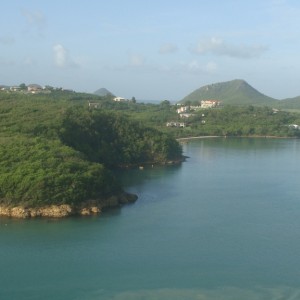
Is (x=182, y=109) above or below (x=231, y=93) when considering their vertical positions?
below

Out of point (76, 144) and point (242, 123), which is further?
point (242, 123)

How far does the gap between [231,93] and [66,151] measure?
71.3 meters

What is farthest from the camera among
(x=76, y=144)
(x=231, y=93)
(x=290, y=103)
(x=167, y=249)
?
(x=231, y=93)

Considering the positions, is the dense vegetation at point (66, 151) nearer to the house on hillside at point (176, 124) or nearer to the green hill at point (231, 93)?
the house on hillside at point (176, 124)

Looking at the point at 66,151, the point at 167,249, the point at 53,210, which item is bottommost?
the point at 167,249

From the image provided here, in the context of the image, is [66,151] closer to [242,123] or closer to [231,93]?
[242,123]

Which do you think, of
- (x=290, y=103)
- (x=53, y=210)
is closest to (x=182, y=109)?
(x=53, y=210)

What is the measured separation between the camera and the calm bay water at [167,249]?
8703mm

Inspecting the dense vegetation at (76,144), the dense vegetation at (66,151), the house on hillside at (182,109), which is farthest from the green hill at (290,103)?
the dense vegetation at (66,151)

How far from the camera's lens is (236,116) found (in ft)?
136

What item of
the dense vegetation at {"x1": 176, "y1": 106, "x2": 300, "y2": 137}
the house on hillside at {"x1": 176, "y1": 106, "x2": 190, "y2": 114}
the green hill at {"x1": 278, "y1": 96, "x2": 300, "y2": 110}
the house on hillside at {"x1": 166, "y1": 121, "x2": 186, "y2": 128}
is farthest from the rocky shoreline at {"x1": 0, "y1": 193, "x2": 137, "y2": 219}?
the green hill at {"x1": 278, "y1": 96, "x2": 300, "y2": 110}

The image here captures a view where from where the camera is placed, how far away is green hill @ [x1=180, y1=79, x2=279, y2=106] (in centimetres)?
7950

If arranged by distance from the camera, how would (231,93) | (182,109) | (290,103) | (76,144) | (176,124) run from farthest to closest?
(231,93) < (290,103) < (182,109) < (176,124) < (76,144)

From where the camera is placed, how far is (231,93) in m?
83.9
